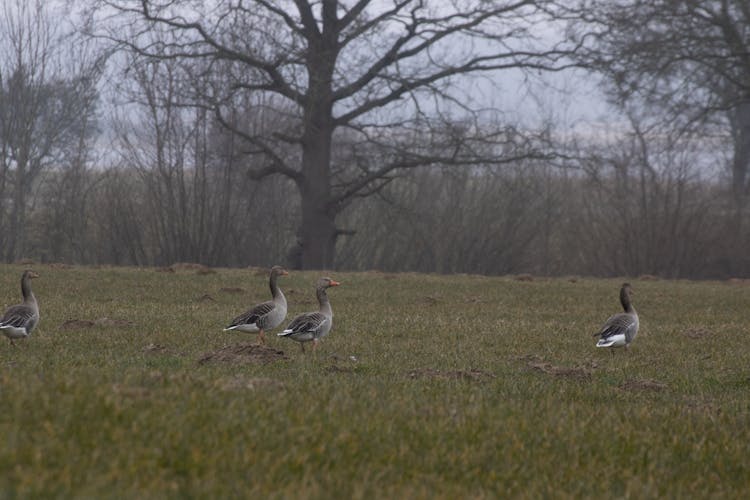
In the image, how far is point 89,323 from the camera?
14.4m

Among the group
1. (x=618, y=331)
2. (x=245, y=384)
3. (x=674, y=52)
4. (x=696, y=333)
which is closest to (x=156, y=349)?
(x=245, y=384)

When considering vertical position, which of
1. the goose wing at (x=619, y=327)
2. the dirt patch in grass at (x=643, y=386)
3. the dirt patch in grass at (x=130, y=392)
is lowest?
the dirt patch in grass at (x=643, y=386)

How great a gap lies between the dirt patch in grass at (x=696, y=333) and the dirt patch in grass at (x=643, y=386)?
575 cm

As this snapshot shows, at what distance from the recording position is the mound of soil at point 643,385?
10.9 metres

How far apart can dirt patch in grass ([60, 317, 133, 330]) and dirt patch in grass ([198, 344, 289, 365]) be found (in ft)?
10.0

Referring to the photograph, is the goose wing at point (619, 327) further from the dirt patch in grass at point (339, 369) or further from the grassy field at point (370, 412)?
the dirt patch in grass at point (339, 369)

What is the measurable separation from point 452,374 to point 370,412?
3574mm

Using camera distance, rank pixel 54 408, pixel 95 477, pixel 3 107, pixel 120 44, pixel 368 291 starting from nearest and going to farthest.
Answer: pixel 95 477 → pixel 54 408 → pixel 368 291 → pixel 120 44 → pixel 3 107

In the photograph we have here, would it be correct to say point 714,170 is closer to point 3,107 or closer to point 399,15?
point 399,15

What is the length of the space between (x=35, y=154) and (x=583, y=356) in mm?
31709

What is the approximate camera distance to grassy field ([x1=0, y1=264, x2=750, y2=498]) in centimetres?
582

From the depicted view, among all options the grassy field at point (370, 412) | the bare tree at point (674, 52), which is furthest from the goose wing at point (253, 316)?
the bare tree at point (674, 52)

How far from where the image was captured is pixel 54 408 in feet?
21.0

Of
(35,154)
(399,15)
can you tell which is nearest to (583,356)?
(399,15)
